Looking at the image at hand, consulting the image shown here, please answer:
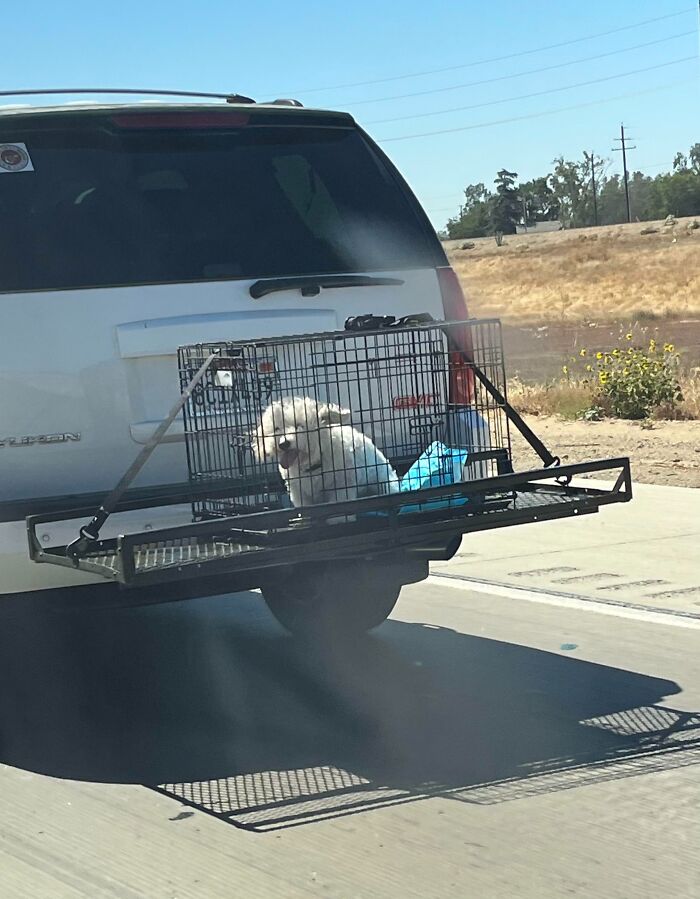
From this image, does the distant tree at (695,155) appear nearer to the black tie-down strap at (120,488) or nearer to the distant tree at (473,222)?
the distant tree at (473,222)

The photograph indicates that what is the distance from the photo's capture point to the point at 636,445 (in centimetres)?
1359

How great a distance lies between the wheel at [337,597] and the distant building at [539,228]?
114491 mm

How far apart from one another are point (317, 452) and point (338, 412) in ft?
0.58

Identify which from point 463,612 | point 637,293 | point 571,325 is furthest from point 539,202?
point 463,612

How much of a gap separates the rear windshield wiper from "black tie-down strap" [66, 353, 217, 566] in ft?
2.41

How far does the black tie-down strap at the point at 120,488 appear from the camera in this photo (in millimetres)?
5219

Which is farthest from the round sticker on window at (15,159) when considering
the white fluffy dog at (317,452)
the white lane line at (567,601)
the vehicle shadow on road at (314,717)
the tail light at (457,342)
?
the white lane line at (567,601)

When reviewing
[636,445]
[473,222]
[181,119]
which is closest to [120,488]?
[181,119]

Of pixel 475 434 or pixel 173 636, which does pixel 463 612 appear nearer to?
pixel 173 636

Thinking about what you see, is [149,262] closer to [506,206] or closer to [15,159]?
[15,159]

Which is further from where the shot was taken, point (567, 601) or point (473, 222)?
point (473, 222)

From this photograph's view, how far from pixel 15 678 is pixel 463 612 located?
8.84 feet

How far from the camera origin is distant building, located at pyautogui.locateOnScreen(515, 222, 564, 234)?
121500 millimetres

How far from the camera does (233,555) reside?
5.17 meters
